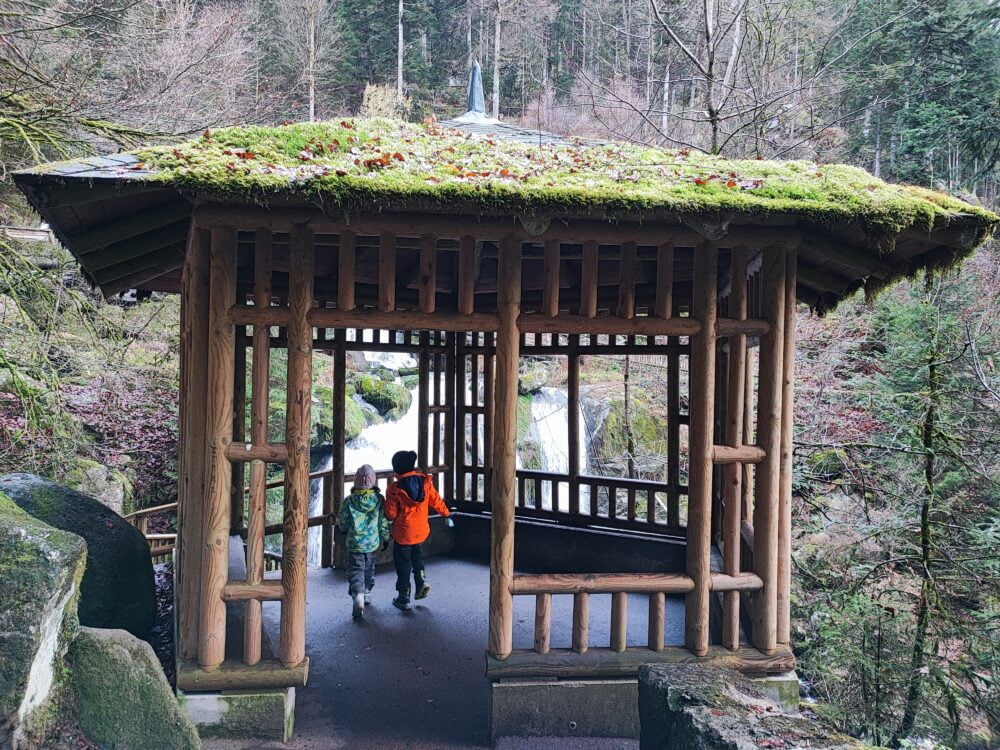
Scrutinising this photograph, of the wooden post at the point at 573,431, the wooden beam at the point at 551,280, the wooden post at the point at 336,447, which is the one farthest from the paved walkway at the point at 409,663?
the wooden beam at the point at 551,280

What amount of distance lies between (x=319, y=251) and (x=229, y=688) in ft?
13.1

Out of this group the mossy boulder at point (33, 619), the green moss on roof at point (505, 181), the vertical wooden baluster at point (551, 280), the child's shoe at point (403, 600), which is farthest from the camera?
the child's shoe at point (403, 600)

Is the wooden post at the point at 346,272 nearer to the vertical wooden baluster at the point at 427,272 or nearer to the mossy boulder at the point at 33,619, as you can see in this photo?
the vertical wooden baluster at the point at 427,272

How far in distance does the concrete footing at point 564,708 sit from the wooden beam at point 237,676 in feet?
4.40

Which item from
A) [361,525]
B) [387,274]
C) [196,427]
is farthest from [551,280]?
[361,525]

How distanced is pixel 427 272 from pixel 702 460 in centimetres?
233

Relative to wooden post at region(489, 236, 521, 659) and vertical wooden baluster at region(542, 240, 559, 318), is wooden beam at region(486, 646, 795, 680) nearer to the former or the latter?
wooden post at region(489, 236, 521, 659)

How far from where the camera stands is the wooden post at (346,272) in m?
4.11

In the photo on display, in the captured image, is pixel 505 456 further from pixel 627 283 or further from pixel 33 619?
pixel 33 619

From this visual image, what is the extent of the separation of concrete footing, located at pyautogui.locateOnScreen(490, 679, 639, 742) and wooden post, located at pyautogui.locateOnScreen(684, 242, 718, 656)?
628 mm

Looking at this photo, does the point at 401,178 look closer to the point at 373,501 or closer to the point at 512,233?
the point at 512,233

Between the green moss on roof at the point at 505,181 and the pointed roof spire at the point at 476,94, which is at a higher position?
the pointed roof spire at the point at 476,94

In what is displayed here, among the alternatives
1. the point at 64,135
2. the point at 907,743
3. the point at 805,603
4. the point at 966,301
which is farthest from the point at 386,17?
the point at 907,743

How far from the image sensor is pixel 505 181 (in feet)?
12.0
